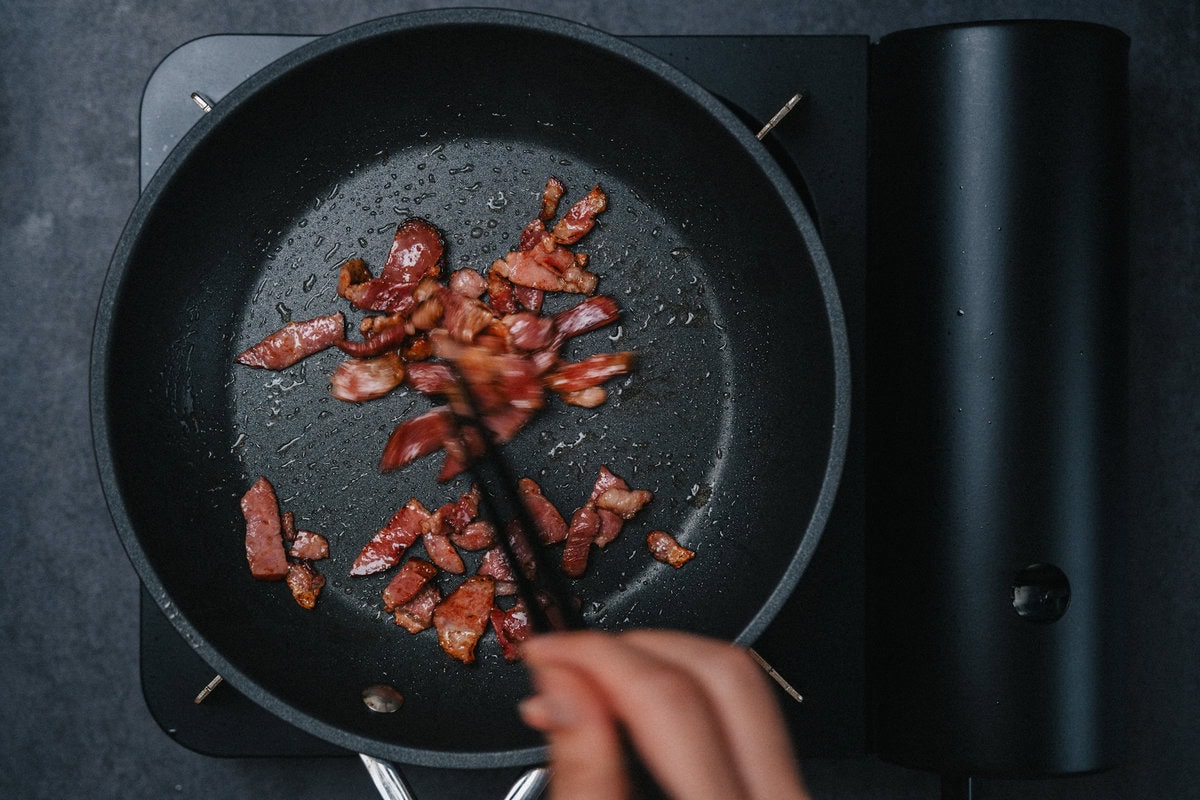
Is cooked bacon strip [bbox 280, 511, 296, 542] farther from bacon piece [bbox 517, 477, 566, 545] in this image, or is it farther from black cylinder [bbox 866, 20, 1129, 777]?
black cylinder [bbox 866, 20, 1129, 777]

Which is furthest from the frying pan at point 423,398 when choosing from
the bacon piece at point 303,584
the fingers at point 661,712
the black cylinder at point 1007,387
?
the fingers at point 661,712

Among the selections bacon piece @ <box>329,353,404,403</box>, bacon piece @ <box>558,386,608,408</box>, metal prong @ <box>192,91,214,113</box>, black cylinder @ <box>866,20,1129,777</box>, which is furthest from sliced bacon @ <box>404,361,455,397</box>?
black cylinder @ <box>866,20,1129,777</box>

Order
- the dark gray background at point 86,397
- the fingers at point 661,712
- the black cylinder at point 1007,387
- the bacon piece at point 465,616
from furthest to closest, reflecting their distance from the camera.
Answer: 1. the dark gray background at point 86,397
2. the bacon piece at point 465,616
3. the black cylinder at point 1007,387
4. the fingers at point 661,712

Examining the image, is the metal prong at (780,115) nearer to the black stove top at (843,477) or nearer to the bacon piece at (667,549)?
the black stove top at (843,477)

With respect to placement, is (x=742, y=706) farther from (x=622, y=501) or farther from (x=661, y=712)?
(x=622, y=501)

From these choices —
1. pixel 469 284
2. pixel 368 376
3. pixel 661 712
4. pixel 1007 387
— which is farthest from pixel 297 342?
pixel 1007 387

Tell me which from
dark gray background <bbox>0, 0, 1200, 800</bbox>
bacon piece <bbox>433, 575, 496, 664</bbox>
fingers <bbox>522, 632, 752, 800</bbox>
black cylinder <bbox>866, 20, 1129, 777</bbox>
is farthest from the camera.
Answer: dark gray background <bbox>0, 0, 1200, 800</bbox>

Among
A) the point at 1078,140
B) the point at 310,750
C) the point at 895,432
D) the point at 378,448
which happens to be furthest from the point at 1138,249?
the point at 310,750
